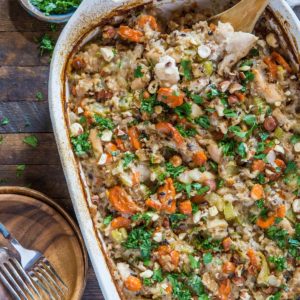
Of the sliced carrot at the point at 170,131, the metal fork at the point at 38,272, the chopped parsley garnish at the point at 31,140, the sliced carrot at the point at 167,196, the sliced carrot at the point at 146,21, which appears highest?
the sliced carrot at the point at 146,21

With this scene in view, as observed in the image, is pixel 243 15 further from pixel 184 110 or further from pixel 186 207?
pixel 186 207

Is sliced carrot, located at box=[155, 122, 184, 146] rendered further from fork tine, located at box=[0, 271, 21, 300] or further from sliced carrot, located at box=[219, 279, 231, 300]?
fork tine, located at box=[0, 271, 21, 300]

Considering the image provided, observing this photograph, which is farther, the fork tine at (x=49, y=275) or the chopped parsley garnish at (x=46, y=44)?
the chopped parsley garnish at (x=46, y=44)

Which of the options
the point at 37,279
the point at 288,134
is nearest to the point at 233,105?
the point at 288,134

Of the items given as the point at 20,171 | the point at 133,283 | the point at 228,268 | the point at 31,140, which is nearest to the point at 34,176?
the point at 20,171

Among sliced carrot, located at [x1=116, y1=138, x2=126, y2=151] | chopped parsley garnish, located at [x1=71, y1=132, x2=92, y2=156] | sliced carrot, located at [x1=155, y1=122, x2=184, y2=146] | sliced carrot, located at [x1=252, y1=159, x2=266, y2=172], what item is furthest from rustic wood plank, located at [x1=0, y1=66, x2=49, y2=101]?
sliced carrot, located at [x1=252, y1=159, x2=266, y2=172]

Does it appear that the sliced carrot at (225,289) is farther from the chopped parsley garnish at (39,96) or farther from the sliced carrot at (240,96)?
the chopped parsley garnish at (39,96)

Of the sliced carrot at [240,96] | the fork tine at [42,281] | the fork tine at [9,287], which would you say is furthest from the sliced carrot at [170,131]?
the fork tine at [9,287]

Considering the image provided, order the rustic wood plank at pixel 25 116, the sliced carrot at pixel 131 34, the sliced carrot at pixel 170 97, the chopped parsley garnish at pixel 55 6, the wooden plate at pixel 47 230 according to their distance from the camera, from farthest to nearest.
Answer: the rustic wood plank at pixel 25 116, the chopped parsley garnish at pixel 55 6, the wooden plate at pixel 47 230, the sliced carrot at pixel 131 34, the sliced carrot at pixel 170 97
